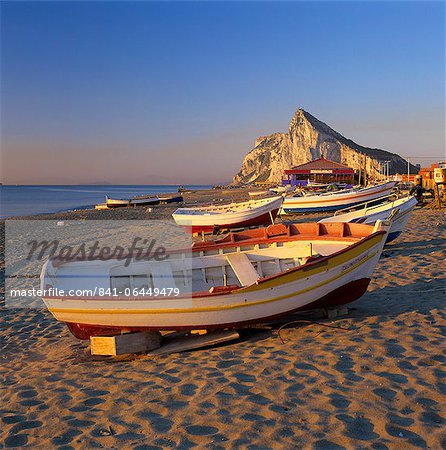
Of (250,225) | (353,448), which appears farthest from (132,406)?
(250,225)

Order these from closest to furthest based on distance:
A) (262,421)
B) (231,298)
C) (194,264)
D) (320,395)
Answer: (262,421)
(320,395)
(231,298)
(194,264)

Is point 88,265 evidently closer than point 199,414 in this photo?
No

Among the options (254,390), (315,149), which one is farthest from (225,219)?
(315,149)

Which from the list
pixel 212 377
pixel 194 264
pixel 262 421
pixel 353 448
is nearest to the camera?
pixel 353 448

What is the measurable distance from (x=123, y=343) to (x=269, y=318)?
2522mm

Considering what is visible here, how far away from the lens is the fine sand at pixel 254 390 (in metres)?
4.33

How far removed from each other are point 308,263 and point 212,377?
8.76ft

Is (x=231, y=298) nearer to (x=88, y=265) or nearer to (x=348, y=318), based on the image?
(x=348, y=318)

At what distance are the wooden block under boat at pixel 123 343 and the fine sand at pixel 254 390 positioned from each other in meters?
0.16

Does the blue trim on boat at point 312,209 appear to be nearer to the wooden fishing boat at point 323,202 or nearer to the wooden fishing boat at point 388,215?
the wooden fishing boat at point 323,202

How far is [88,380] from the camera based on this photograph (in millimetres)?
6184

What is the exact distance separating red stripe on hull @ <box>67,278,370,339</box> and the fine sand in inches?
12.1

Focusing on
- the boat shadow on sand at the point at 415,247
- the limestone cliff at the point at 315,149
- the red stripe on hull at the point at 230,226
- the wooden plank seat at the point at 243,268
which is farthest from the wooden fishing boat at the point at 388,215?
the limestone cliff at the point at 315,149

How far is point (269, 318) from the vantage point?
7.48m
